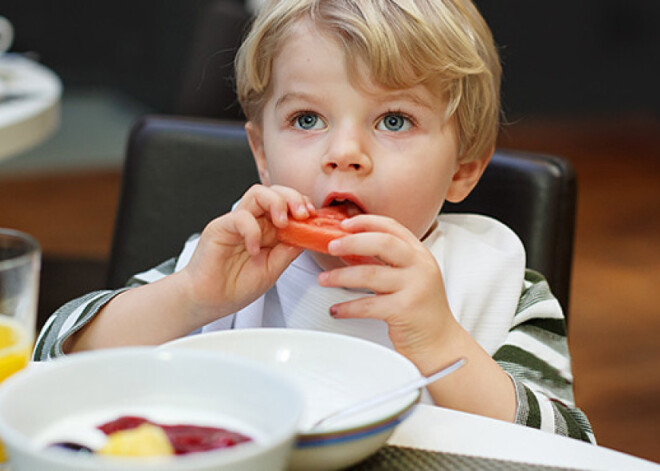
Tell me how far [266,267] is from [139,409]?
49cm

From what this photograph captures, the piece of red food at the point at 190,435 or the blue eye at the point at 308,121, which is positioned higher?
the blue eye at the point at 308,121

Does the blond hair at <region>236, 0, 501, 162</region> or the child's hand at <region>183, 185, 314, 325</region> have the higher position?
the blond hair at <region>236, 0, 501, 162</region>

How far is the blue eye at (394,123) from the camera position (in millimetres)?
1257

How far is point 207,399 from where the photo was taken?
0.70m

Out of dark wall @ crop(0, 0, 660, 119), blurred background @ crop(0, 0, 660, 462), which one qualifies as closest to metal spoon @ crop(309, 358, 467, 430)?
blurred background @ crop(0, 0, 660, 462)

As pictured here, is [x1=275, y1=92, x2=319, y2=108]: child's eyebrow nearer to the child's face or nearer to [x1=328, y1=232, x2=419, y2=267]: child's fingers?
the child's face

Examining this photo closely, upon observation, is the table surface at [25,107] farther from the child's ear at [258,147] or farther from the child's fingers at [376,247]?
the child's fingers at [376,247]

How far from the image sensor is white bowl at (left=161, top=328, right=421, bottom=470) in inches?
28.3

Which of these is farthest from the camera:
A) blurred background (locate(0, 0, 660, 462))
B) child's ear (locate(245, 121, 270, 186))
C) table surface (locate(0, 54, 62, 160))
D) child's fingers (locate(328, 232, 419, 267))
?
blurred background (locate(0, 0, 660, 462))

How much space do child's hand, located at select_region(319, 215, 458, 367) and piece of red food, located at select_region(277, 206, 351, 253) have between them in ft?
0.07

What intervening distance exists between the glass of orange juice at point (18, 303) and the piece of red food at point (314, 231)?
1.14 feet

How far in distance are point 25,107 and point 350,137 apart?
3.08 ft

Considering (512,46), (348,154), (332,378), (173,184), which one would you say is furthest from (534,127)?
(332,378)

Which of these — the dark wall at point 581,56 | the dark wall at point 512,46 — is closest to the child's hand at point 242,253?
the dark wall at point 512,46
